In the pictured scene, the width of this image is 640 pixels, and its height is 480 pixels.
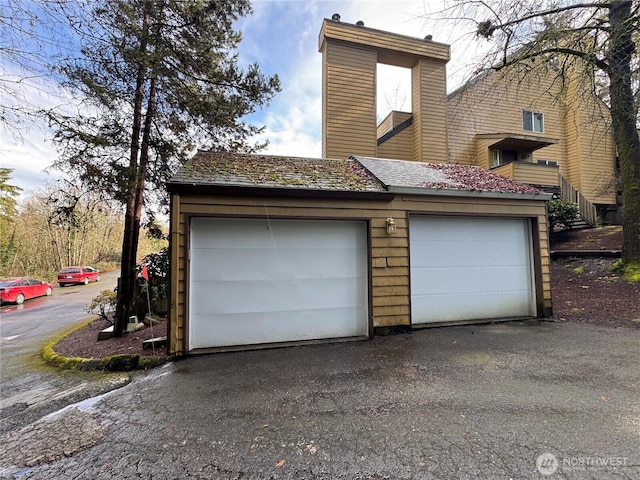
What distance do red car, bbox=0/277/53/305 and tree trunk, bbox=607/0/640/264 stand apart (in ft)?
70.1

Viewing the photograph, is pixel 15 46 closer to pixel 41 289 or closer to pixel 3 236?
pixel 41 289

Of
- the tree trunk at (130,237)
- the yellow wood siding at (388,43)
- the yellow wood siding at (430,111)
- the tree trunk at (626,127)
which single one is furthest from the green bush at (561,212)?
the tree trunk at (130,237)

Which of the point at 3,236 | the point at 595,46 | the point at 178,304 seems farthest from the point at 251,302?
the point at 3,236

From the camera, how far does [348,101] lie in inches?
435

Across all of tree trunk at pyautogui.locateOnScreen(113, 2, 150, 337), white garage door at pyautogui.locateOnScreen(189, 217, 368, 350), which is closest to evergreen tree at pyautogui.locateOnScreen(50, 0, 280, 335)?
tree trunk at pyautogui.locateOnScreen(113, 2, 150, 337)

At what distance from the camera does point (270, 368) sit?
12.9 feet

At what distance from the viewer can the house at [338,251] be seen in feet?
15.1

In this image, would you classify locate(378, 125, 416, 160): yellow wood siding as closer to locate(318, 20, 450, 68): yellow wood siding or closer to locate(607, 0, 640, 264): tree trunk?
locate(318, 20, 450, 68): yellow wood siding

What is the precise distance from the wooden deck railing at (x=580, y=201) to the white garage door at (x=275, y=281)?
12820 mm

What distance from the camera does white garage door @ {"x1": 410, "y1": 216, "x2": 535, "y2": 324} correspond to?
18.1 ft

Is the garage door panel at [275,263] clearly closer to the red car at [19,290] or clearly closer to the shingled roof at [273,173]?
the shingled roof at [273,173]

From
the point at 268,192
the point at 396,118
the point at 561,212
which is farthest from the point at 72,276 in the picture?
the point at 561,212

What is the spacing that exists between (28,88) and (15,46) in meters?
0.40

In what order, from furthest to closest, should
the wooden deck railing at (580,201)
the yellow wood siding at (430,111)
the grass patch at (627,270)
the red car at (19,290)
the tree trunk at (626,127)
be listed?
the wooden deck railing at (580,201) < the red car at (19,290) < the yellow wood siding at (430,111) < the grass patch at (627,270) < the tree trunk at (626,127)
